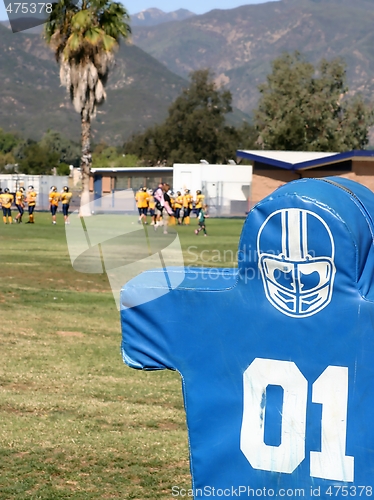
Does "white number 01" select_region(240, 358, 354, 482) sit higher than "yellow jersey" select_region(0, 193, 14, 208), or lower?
higher

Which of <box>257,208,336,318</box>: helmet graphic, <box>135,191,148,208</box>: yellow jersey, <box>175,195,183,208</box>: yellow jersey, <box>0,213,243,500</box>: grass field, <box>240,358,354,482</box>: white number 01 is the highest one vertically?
<box>257,208,336,318</box>: helmet graphic

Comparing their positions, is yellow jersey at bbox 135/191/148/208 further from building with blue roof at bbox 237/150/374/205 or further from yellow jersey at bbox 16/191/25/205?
building with blue roof at bbox 237/150/374/205

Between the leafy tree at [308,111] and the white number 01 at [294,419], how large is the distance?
233 ft

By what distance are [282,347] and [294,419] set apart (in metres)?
0.25

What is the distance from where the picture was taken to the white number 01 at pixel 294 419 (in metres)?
2.60

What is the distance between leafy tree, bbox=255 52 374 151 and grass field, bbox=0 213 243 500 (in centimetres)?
6229

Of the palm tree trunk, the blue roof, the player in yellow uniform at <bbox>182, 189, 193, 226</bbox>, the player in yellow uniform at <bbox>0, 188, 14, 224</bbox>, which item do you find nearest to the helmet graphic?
the player in yellow uniform at <bbox>0, 188, 14, 224</bbox>

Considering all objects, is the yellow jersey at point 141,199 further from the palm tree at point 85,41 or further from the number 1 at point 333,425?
the number 1 at point 333,425

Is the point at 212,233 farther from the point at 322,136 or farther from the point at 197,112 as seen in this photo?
the point at 197,112

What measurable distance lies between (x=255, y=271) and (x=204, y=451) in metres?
0.70

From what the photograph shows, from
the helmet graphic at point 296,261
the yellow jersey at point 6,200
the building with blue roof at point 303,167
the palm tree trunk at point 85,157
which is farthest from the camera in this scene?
the building with blue roof at point 303,167

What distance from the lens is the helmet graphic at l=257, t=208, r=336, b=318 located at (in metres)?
2.46

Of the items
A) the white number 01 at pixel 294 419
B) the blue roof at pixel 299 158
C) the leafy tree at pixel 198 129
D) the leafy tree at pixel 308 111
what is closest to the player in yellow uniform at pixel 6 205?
the blue roof at pixel 299 158

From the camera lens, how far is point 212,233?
98.8 ft
